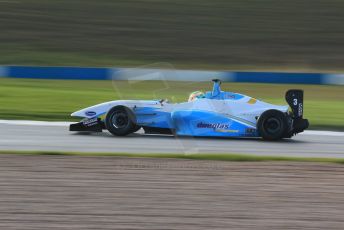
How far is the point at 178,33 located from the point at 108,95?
11698mm

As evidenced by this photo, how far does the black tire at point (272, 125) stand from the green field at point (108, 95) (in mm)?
1170

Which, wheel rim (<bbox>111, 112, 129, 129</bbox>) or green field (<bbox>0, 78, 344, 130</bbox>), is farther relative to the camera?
wheel rim (<bbox>111, 112, 129, 129</bbox>)

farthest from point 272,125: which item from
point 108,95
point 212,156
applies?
point 108,95

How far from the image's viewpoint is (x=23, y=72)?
69.3 ft

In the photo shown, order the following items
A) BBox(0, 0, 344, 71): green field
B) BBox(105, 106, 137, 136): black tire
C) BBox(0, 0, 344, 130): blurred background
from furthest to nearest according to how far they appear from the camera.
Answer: BBox(0, 0, 344, 71): green field
BBox(0, 0, 344, 130): blurred background
BBox(105, 106, 137, 136): black tire

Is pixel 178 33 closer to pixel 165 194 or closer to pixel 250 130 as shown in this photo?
pixel 250 130

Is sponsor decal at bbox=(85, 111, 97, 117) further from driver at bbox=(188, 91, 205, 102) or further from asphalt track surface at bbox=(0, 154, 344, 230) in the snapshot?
asphalt track surface at bbox=(0, 154, 344, 230)

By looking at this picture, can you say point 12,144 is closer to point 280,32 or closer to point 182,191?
point 182,191

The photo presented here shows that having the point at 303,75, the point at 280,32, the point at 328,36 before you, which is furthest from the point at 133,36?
the point at 303,75

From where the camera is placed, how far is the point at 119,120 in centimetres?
1168

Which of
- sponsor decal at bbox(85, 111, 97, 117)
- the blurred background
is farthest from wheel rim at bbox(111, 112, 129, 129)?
the blurred background

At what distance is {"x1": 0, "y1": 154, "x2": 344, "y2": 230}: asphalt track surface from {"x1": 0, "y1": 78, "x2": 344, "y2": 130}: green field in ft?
8.08

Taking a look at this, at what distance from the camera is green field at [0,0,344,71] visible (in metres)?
26.2

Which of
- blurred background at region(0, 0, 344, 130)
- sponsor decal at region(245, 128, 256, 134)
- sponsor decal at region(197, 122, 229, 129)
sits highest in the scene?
blurred background at region(0, 0, 344, 130)
